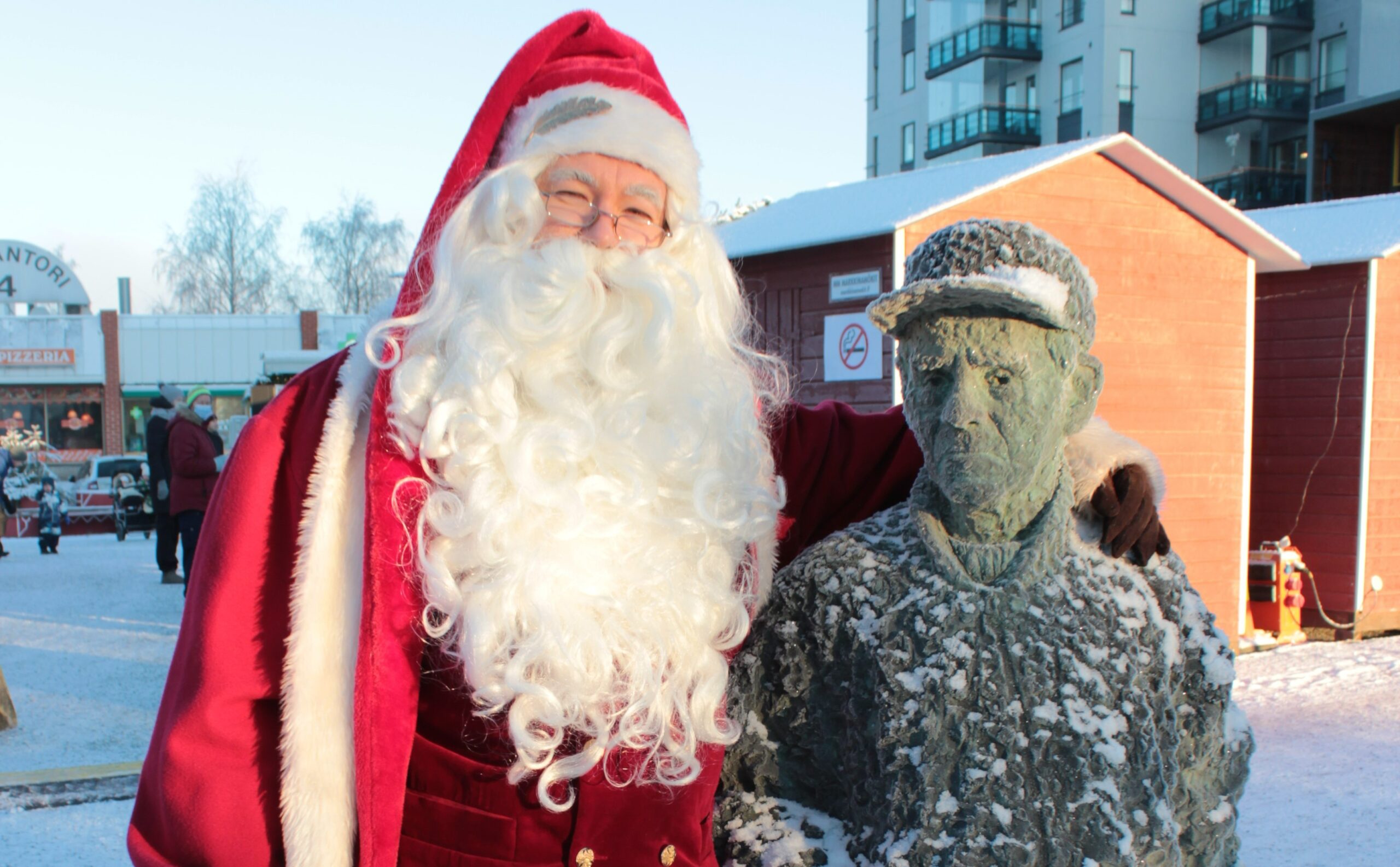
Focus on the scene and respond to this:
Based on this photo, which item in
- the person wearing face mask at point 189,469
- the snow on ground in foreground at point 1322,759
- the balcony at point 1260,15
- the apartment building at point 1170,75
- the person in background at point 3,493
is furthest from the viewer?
the balcony at point 1260,15

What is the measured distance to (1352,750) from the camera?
4691 millimetres

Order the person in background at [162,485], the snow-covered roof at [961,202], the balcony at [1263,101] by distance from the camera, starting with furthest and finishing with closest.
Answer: the balcony at [1263,101] → the person in background at [162,485] → the snow-covered roof at [961,202]

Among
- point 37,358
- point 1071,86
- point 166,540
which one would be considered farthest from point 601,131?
point 1071,86

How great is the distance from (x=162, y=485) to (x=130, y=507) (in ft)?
21.4

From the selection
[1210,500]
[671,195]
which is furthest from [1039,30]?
[671,195]

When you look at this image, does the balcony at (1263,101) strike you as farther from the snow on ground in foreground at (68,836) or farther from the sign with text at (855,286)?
the snow on ground in foreground at (68,836)

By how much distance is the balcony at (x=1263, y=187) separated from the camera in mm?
26203

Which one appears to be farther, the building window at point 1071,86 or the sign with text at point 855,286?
the building window at point 1071,86

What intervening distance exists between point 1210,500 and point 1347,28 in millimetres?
25544

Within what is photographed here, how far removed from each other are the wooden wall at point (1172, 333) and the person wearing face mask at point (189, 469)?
578cm

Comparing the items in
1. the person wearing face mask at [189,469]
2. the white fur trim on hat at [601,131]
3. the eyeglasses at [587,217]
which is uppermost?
the white fur trim on hat at [601,131]

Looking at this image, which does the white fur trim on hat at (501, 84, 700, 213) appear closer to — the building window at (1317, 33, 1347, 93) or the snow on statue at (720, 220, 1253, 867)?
the snow on statue at (720, 220, 1253, 867)

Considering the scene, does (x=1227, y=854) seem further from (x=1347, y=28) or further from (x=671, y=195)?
(x=1347, y=28)

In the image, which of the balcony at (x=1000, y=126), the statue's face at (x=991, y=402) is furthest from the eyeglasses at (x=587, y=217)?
the balcony at (x=1000, y=126)
